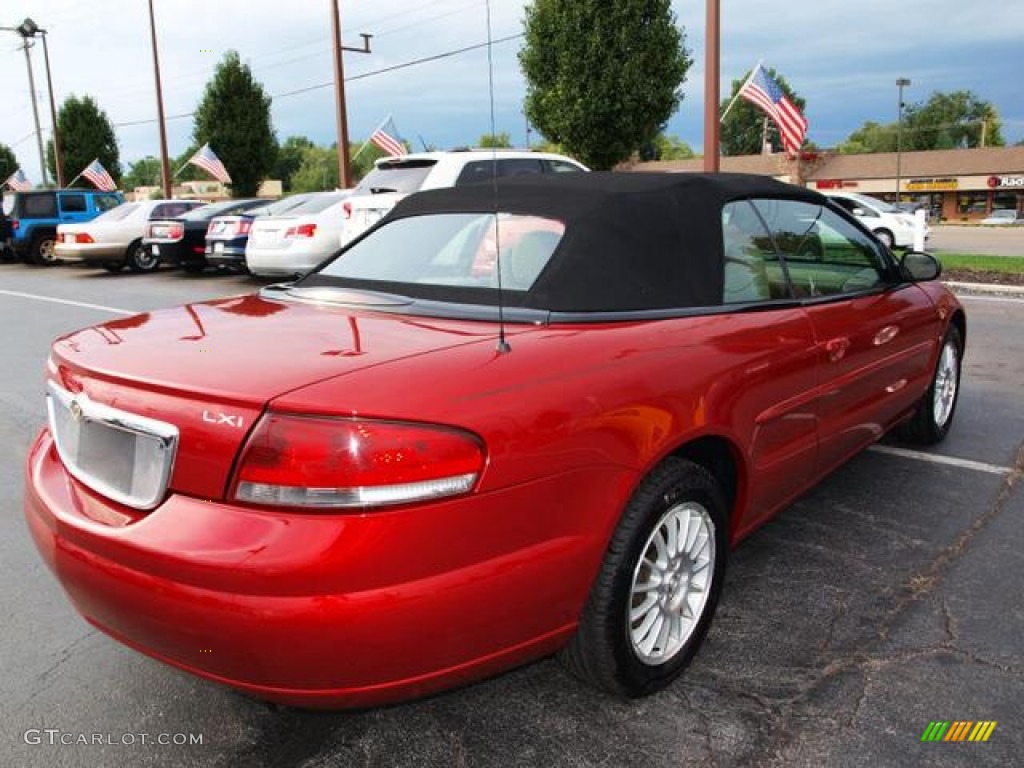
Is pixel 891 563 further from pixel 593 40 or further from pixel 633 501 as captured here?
pixel 593 40

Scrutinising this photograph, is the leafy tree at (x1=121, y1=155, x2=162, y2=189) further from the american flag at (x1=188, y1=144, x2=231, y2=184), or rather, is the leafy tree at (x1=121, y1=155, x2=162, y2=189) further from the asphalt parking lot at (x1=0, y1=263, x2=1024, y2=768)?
the asphalt parking lot at (x1=0, y1=263, x2=1024, y2=768)

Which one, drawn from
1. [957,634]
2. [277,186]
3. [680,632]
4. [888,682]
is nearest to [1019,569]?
[957,634]

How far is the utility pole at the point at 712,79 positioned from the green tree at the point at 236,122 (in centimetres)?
2260

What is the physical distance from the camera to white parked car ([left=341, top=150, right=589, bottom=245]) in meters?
10.7

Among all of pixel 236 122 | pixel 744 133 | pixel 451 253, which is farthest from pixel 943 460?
pixel 744 133

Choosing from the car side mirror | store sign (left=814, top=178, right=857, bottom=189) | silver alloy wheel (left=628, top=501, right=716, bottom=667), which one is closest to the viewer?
silver alloy wheel (left=628, top=501, right=716, bottom=667)

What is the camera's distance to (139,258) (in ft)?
59.7

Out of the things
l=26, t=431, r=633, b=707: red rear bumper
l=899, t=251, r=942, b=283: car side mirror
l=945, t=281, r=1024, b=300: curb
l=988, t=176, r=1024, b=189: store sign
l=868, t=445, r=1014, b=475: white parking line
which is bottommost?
l=868, t=445, r=1014, b=475: white parking line

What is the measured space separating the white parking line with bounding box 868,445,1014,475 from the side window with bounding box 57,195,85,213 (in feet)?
70.0

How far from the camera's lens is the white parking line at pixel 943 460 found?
449 cm

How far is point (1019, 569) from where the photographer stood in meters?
3.32

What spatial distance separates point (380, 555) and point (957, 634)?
2.05 meters

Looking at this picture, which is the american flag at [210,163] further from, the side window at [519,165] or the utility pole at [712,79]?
the side window at [519,165]

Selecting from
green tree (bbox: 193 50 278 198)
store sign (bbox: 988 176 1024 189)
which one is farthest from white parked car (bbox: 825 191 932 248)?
store sign (bbox: 988 176 1024 189)
